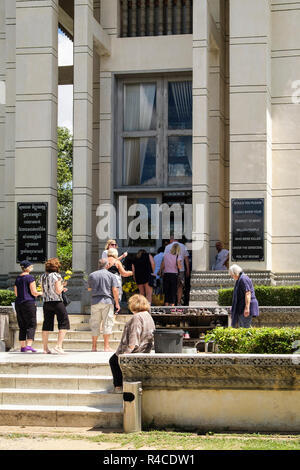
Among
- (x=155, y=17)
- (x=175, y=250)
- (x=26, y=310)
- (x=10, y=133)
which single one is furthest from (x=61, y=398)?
(x=155, y=17)

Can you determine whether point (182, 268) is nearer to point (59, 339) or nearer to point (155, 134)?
point (155, 134)

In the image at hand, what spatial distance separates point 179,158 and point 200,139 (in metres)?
2.91

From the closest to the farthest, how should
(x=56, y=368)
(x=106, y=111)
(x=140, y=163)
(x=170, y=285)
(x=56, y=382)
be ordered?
(x=56, y=382)
(x=56, y=368)
(x=170, y=285)
(x=106, y=111)
(x=140, y=163)

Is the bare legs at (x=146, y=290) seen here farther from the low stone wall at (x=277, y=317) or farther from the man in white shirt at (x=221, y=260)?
the low stone wall at (x=277, y=317)

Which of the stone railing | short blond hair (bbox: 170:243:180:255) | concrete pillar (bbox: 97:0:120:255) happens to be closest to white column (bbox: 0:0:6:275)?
concrete pillar (bbox: 97:0:120:255)

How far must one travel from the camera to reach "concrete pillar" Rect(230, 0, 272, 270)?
22.1 metres

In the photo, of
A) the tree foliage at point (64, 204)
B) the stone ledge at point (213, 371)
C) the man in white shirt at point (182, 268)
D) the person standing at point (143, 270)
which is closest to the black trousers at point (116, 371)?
the stone ledge at point (213, 371)

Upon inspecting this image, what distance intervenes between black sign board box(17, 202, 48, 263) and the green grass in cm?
1090

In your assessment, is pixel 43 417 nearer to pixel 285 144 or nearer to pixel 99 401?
pixel 99 401

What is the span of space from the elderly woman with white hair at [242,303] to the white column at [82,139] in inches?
276

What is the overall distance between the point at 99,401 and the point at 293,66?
13175 millimetres

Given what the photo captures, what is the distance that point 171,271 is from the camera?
68.5ft

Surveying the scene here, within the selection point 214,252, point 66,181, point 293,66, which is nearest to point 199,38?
point 293,66

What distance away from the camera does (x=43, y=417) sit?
12.6m
